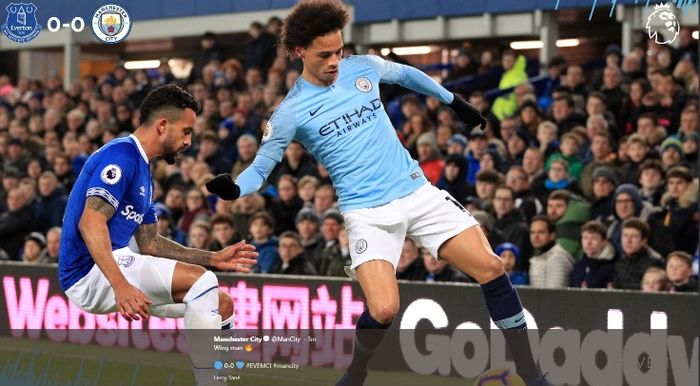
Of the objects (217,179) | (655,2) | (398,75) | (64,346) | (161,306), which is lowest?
(64,346)

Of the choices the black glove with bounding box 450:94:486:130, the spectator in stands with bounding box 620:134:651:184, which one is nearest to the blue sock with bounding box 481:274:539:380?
the black glove with bounding box 450:94:486:130

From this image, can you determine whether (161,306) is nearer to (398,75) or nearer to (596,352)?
(398,75)

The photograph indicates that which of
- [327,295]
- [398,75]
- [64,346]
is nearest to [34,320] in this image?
[64,346]

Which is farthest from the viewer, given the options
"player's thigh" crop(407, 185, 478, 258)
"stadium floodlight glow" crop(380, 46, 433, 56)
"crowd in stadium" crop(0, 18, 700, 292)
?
"stadium floodlight glow" crop(380, 46, 433, 56)

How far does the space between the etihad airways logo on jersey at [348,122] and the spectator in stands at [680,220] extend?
396 centimetres

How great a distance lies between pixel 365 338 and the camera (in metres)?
7.24

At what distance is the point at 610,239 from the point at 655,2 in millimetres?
4700

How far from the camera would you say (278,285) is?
11.0m

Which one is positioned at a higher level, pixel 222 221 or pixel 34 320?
pixel 222 221

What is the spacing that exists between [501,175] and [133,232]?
5.23 m

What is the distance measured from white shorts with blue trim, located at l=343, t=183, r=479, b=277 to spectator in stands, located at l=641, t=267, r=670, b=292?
289 cm

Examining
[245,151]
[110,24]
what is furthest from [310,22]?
[245,151]

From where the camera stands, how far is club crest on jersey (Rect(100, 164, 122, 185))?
21.9 feet

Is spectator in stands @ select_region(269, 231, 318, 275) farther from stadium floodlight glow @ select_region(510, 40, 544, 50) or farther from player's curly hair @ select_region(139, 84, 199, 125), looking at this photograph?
stadium floodlight glow @ select_region(510, 40, 544, 50)
